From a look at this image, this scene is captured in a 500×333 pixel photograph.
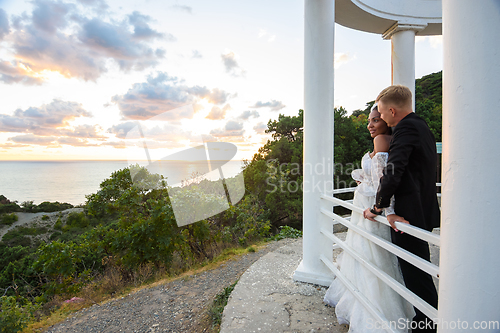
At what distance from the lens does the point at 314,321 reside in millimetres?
2070

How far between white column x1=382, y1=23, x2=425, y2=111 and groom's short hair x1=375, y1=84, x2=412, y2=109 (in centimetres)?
Answer: 243

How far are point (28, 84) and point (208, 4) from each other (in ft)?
26.9

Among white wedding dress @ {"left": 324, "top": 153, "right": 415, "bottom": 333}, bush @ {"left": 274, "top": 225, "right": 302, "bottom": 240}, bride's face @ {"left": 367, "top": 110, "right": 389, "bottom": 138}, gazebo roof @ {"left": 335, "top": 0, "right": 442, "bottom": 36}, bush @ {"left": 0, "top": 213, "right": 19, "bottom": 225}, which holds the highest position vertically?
gazebo roof @ {"left": 335, "top": 0, "right": 442, "bottom": 36}

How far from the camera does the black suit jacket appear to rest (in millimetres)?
1470

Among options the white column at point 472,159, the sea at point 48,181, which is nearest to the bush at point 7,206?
the sea at point 48,181

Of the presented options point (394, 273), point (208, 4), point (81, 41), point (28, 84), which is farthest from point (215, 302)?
point (28, 84)

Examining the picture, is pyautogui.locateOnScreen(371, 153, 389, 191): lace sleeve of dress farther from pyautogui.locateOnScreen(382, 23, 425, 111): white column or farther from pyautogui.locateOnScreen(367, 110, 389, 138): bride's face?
pyautogui.locateOnScreen(382, 23, 425, 111): white column

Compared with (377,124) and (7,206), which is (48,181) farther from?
(377,124)

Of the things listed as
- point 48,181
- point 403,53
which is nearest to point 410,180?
point 403,53

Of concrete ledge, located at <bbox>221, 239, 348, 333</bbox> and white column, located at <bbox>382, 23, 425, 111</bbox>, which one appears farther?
white column, located at <bbox>382, 23, 425, 111</bbox>

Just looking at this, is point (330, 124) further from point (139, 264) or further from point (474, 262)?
point (139, 264)

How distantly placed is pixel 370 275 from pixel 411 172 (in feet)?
2.73

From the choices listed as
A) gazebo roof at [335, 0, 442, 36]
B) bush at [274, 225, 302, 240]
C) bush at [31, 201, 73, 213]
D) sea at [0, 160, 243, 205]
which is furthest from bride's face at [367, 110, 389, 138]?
bush at [31, 201, 73, 213]

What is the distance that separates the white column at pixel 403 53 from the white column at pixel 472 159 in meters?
3.18
